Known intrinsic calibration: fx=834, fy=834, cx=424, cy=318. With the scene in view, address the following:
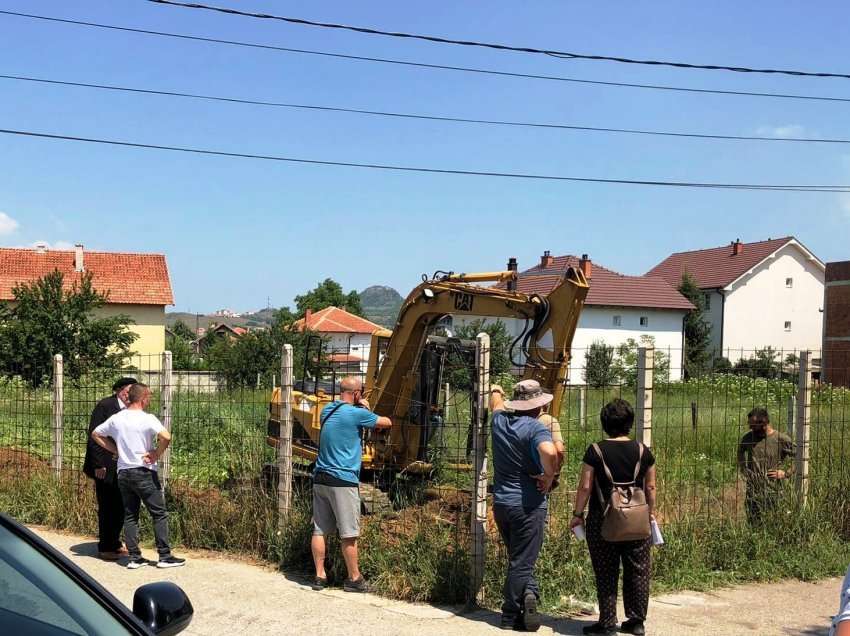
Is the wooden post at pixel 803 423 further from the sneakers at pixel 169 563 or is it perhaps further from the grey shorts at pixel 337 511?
the sneakers at pixel 169 563

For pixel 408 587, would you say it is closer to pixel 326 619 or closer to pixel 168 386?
pixel 326 619

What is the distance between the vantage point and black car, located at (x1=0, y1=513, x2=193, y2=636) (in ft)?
8.59

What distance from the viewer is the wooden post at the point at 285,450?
775cm

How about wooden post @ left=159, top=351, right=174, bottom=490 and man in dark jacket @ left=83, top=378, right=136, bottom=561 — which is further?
wooden post @ left=159, top=351, right=174, bottom=490

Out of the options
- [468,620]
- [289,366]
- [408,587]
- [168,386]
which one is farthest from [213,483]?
[468,620]

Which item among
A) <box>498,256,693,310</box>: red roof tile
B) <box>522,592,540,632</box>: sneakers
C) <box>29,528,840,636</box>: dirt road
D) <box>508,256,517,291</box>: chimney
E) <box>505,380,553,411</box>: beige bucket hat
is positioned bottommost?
<box>29,528,840,636</box>: dirt road

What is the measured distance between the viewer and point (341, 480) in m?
6.91

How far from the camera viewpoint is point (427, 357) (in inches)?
393

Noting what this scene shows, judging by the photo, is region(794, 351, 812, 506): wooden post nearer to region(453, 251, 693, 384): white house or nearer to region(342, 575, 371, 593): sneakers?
region(342, 575, 371, 593): sneakers

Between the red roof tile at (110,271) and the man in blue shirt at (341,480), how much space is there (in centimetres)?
4353

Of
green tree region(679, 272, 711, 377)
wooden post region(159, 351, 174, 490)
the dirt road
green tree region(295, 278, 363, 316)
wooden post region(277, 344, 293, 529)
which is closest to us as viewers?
the dirt road

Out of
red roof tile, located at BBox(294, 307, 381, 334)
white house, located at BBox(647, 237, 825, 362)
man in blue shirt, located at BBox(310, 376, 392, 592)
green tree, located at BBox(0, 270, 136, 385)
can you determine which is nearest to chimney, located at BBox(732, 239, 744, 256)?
white house, located at BBox(647, 237, 825, 362)

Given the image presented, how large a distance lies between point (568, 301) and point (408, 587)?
3.55m

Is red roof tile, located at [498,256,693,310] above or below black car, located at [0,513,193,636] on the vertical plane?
above
